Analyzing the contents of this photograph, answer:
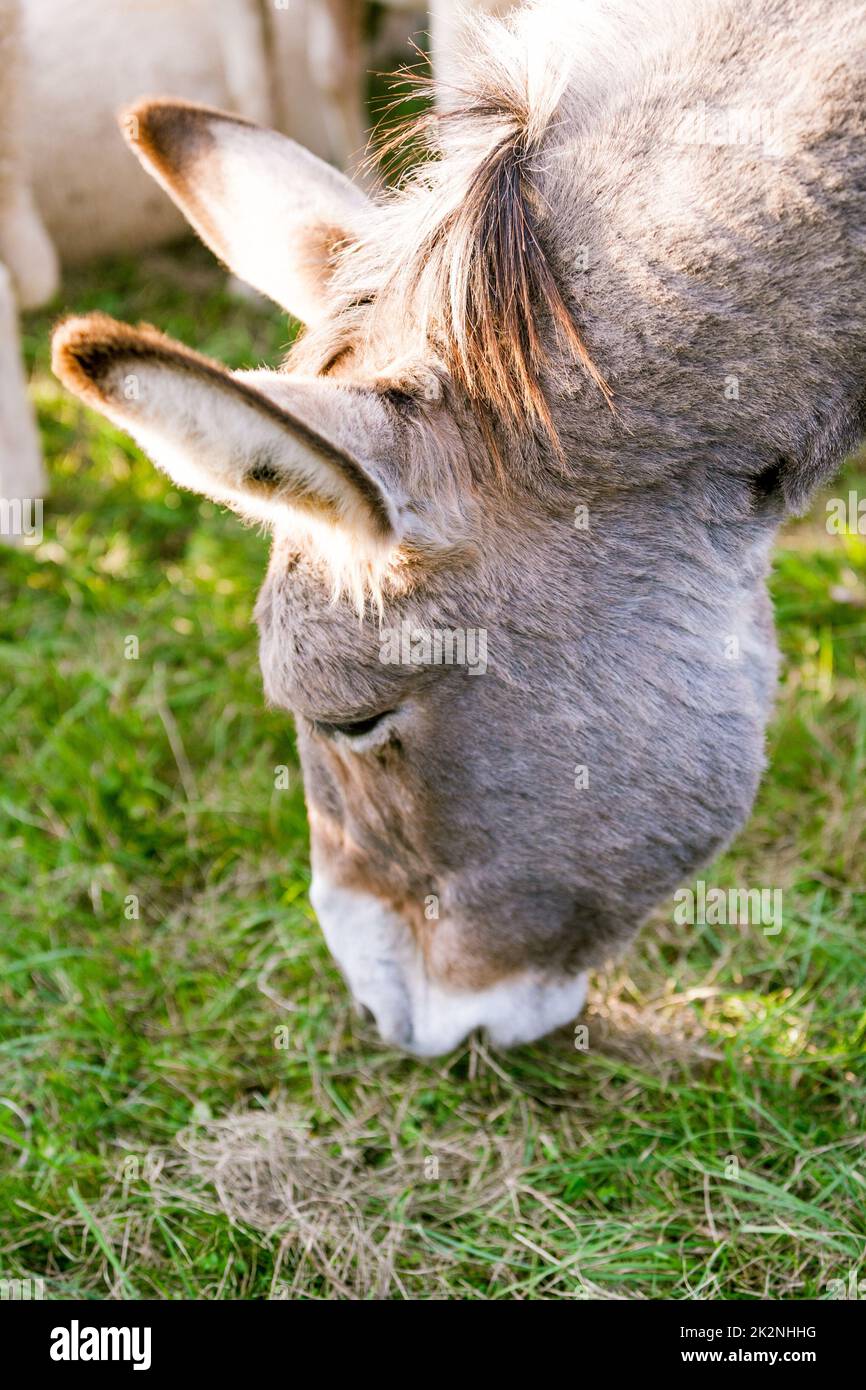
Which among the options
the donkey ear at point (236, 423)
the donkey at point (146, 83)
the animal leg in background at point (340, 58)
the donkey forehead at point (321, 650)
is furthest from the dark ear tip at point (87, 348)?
the donkey at point (146, 83)

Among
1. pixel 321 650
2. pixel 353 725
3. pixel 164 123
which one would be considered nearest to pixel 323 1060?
pixel 353 725

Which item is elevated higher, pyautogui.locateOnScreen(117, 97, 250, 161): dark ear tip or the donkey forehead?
pyautogui.locateOnScreen(117, 97, 250, 161): dark ear tip

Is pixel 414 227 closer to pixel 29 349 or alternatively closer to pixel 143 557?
pixel 143 557

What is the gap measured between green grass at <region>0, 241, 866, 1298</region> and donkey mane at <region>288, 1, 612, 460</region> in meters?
1.67

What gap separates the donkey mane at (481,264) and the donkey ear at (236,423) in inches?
8.1

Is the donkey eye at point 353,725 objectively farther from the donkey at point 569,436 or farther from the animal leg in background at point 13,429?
the animal leg in background at point 13,429

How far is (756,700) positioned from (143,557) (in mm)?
3077

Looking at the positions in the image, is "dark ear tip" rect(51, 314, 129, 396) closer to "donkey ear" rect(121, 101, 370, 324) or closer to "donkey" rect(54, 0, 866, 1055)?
"donkey" rect(54, 0, 866, 1055)

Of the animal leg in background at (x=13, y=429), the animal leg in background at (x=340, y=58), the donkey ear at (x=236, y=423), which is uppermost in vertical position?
the animal leg in background at (x=340, y=58)

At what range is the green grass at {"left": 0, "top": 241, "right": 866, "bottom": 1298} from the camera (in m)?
2.71

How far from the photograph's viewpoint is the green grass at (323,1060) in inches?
107

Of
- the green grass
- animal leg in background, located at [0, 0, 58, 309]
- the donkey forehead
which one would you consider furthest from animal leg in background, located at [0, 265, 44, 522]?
the donkey forehead

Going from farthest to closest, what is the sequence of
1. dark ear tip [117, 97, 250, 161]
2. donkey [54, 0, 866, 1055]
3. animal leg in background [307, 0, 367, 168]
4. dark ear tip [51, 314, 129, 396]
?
animal leg in background [307, 0, 367, 168]
dark ear tip [117, 97, 250, 161]
donkey [54, 0, 866, 1055]
dark ear tip [51, 314, 129, 396]
